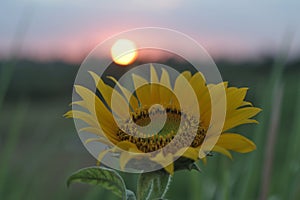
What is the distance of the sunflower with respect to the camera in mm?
294

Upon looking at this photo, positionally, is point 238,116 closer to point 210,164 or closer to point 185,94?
point 185,94

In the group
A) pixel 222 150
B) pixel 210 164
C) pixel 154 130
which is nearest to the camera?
pixel 222 150

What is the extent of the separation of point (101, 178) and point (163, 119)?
0.08 m

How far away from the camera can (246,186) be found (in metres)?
0.63

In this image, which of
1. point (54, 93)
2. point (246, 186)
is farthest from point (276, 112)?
point (54, 93)

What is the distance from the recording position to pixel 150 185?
1.02ft

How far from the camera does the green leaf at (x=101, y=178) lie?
304mm

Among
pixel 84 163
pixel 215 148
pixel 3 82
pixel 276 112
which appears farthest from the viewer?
pixel 84 163

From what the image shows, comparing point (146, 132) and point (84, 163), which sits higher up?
point (84, 163)

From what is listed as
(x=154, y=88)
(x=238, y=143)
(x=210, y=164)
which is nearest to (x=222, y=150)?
(x=238, y=143)

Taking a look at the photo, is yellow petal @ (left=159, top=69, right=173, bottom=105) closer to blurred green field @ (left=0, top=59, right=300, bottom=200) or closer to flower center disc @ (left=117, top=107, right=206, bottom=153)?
flower center disc @ (left=117, top=107, right=206, bottom=153)

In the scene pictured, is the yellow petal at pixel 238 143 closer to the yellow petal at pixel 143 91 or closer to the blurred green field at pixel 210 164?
the yellow petal at pixel 143 91

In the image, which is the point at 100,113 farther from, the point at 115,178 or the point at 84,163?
the point at 84,163

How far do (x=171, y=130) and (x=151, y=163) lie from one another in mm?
74
